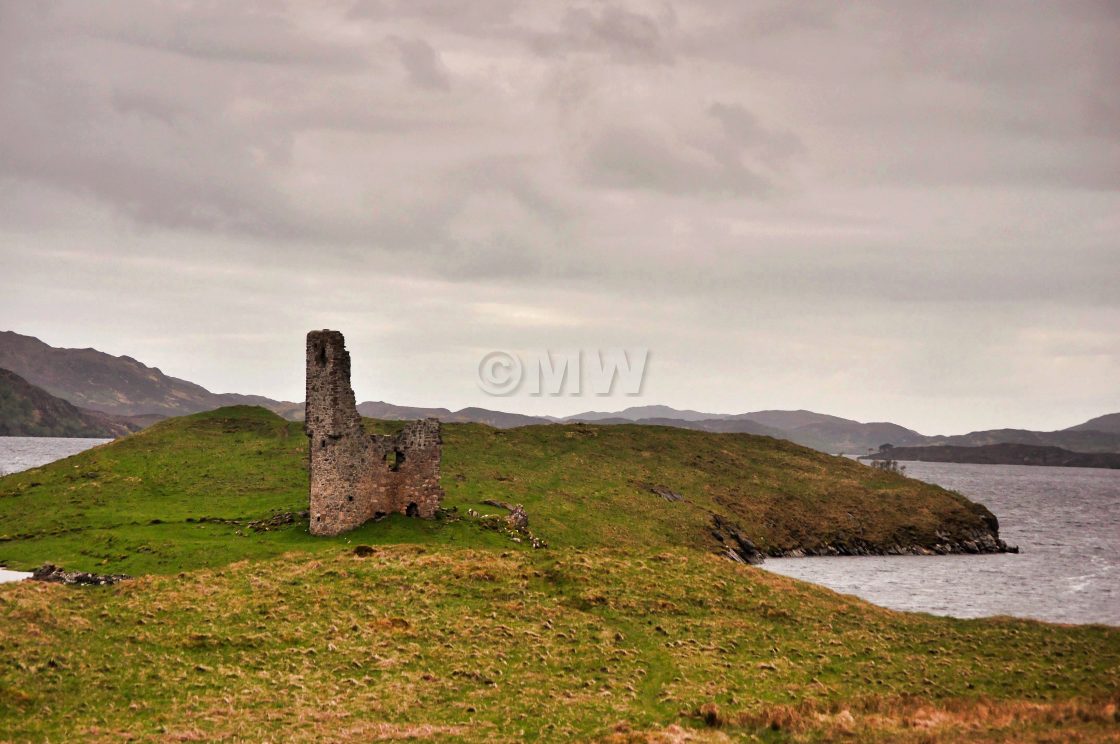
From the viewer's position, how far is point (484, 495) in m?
71.7

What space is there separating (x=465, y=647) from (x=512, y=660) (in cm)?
201

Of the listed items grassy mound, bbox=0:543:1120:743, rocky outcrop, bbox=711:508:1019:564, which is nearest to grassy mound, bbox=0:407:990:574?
rocky outcrop, bbox=711:508:1019:564

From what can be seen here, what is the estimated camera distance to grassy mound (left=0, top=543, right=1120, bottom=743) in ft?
82.7

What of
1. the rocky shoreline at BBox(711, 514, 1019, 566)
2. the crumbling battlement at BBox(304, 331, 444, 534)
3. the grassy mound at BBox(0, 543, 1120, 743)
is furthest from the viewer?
the rocky shoreline at BBox(711, 514, 1019, 566)

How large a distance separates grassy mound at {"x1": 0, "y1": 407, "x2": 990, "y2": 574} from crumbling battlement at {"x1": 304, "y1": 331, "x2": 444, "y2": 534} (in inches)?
69.2

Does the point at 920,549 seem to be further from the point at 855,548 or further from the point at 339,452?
the point at 339,452

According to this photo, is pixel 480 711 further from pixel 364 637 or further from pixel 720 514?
pixel 720 514

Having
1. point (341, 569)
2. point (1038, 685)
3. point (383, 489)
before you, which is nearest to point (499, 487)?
point (383, 489)

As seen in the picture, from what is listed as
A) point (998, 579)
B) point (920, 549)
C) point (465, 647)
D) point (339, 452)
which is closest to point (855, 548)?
point (920, 549)

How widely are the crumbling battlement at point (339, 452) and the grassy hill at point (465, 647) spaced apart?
1667 millimetres

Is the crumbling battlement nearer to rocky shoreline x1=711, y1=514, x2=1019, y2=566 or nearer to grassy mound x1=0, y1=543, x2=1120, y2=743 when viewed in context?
grassy mound x1=0, y1=543, x2=1120, y2=743

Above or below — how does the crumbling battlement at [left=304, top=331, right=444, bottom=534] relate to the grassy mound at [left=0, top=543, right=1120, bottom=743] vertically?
above

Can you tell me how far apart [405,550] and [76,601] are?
51.1 ft

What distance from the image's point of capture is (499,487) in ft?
253
